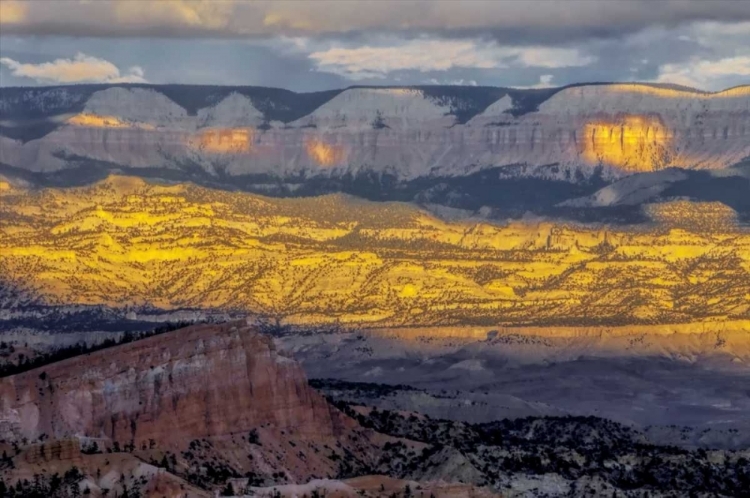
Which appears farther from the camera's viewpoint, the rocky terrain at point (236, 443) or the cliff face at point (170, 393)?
the cliff face at point (170, 393)

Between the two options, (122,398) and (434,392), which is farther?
(434,392)

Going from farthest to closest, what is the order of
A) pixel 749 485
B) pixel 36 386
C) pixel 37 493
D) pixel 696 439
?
pixel 696 439, pixel 749 485, pixel 36 386, pixel 37 493

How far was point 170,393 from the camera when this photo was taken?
110000mm

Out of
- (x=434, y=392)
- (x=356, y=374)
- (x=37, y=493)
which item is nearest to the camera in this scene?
(x=37, y=493)

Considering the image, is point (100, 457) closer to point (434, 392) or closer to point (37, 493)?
point (37, 493)

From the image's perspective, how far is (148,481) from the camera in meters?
94.8

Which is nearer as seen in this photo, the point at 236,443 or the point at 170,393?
the point at 170,393

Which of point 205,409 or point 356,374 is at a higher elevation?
point 205,409

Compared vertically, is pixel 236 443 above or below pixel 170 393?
below

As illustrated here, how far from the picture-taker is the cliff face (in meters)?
107

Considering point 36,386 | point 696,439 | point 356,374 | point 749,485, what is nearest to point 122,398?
point 36,386

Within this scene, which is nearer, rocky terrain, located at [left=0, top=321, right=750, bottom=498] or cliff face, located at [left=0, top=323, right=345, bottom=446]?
rocky terrain, located at [left=0, top=321, right=750, bottom=498]

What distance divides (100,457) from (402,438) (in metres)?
26.1

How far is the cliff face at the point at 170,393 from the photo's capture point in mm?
106812
